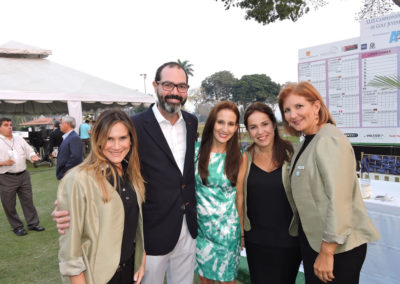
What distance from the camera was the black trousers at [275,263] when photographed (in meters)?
1.95

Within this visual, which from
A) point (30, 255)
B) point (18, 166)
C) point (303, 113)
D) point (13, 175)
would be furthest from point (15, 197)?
point (303, 113)

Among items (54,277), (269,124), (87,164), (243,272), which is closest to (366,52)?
(269,124)

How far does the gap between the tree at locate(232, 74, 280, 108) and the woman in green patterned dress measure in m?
55.3

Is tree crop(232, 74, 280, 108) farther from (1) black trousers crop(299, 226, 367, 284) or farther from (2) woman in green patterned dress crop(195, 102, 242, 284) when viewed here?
(1) black trousers crop(299, 226, 367, 284)

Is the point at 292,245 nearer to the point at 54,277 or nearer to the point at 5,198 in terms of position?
the point at 54,277

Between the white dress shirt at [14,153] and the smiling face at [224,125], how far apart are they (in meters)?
A: 4.04

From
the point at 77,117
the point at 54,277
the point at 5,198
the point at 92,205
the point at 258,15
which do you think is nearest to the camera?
the point at 92,205

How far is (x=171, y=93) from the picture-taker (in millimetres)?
1976

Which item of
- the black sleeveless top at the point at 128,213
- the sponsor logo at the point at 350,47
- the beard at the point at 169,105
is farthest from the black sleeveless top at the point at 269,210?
the sponsor logo at the point at 350,47

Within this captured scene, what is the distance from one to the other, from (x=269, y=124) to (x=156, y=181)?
92cm

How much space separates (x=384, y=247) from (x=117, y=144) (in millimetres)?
2462

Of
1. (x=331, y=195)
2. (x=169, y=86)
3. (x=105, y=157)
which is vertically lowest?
(x=331, y=195)

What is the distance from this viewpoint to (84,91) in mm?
9656

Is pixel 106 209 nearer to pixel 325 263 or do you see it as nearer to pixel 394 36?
pixel 325 263
